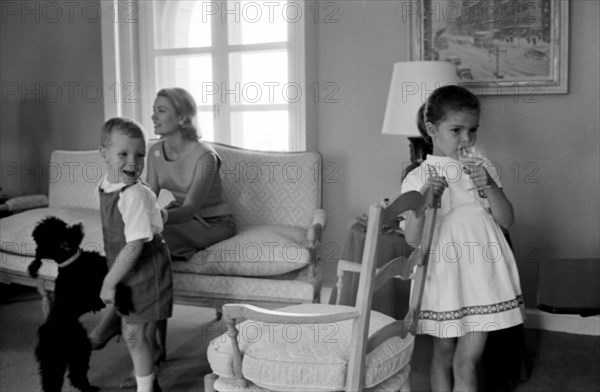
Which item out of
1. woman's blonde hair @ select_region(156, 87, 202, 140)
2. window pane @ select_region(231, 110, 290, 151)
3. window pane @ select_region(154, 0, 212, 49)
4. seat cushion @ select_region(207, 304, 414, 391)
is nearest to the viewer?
seat cushion @ select_region(207, 304, 414, 391)

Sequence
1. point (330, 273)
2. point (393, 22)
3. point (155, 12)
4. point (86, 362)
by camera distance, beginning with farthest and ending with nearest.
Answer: point (155, 12), point (330, 273), point (393, 22), point (86, 362)

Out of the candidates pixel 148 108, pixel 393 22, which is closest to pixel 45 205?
pixel 148 108

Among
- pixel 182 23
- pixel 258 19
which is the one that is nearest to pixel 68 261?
pixel 258 19

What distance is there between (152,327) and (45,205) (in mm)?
2148

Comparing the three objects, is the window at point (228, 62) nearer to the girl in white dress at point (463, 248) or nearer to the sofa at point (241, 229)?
the sofa at point (241, 229)

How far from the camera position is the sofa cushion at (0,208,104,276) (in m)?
3.75

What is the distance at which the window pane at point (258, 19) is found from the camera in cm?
438

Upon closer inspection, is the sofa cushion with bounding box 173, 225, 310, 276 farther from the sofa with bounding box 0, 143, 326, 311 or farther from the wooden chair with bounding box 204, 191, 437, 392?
the wooden chair with bounding box 204, 191, 437, 392

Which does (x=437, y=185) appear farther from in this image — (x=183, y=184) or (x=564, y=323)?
(x=564, y=323)

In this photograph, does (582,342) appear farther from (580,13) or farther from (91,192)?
(91,192)

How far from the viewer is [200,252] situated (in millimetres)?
3469

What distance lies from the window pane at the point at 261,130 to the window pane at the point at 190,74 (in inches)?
10.3

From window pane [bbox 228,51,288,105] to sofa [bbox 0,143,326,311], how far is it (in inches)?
22.5

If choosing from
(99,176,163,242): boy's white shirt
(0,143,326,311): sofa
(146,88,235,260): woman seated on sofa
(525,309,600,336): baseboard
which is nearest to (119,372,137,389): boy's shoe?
(0,143,326,311): sofa
